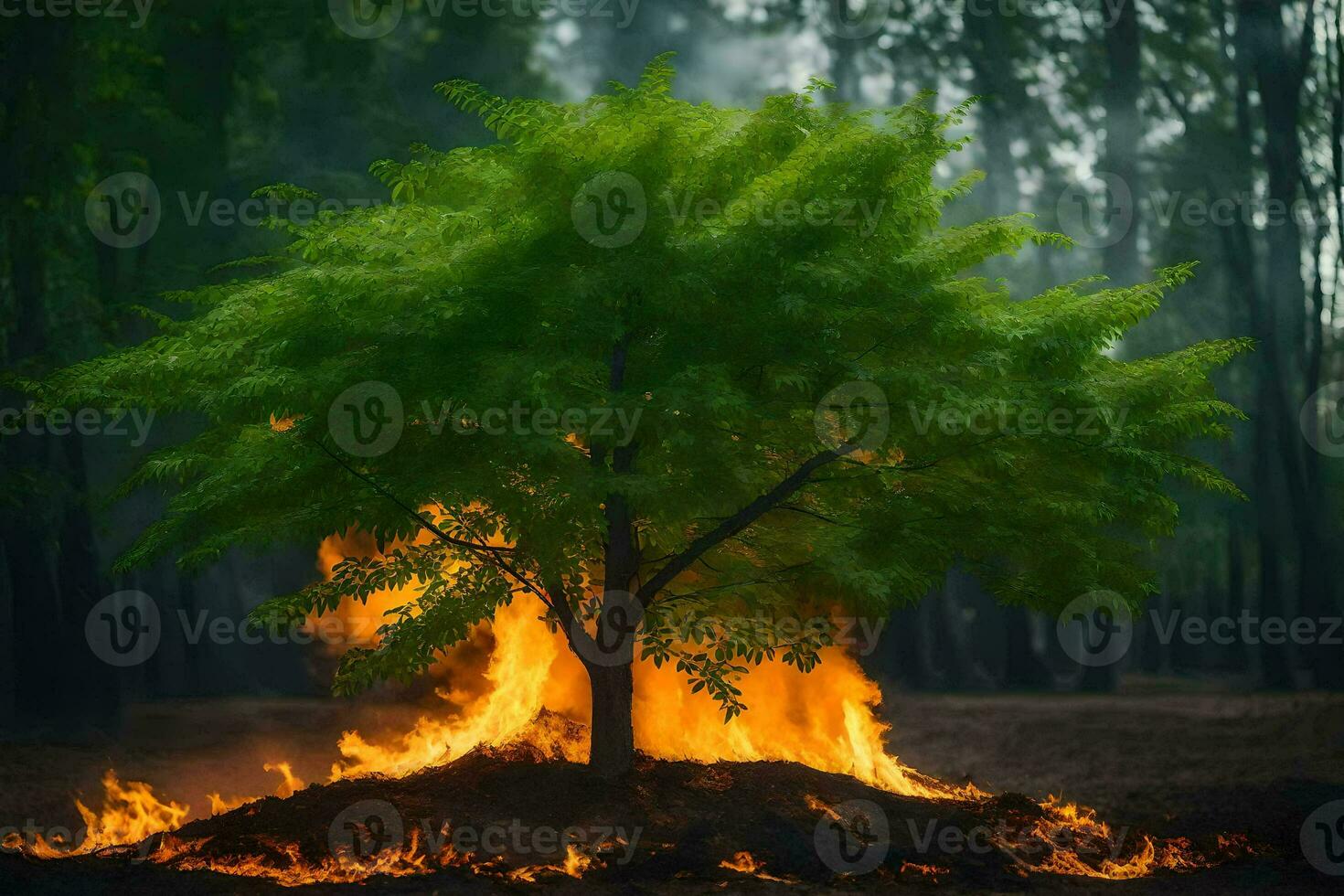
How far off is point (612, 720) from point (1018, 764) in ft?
45.8

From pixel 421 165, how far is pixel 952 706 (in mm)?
25618

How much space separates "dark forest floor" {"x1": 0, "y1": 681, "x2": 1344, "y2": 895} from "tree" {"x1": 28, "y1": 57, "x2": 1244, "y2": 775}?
9.12 ft

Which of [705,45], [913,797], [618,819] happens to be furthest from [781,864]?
[705,45]

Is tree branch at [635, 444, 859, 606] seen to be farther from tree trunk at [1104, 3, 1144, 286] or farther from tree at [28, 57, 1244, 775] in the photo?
tree trunk at [1104, 3, 1144, 286]

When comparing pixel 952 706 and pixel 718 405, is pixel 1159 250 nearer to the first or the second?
pixel 952 706

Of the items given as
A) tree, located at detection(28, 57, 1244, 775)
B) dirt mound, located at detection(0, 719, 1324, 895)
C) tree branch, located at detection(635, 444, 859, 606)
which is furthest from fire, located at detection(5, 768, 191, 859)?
tree branch, located at detection(635, 444, 859, 606)

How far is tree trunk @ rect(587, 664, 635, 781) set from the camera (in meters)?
15.7

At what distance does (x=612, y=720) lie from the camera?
15742 millimetres

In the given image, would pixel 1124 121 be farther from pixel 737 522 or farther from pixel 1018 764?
pixel 737 522

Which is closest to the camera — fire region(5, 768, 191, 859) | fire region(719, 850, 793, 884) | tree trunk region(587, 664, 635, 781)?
fire region(719, 850, 793, 884)

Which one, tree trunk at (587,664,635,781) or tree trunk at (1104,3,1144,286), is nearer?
tree trunk at (587,664,635,781)

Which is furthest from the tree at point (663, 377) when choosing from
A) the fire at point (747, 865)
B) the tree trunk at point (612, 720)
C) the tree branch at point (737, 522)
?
the fire at point (747, 865)

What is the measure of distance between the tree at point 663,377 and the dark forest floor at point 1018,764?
2.78m

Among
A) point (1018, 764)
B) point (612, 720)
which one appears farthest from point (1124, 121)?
point (612, 720)
